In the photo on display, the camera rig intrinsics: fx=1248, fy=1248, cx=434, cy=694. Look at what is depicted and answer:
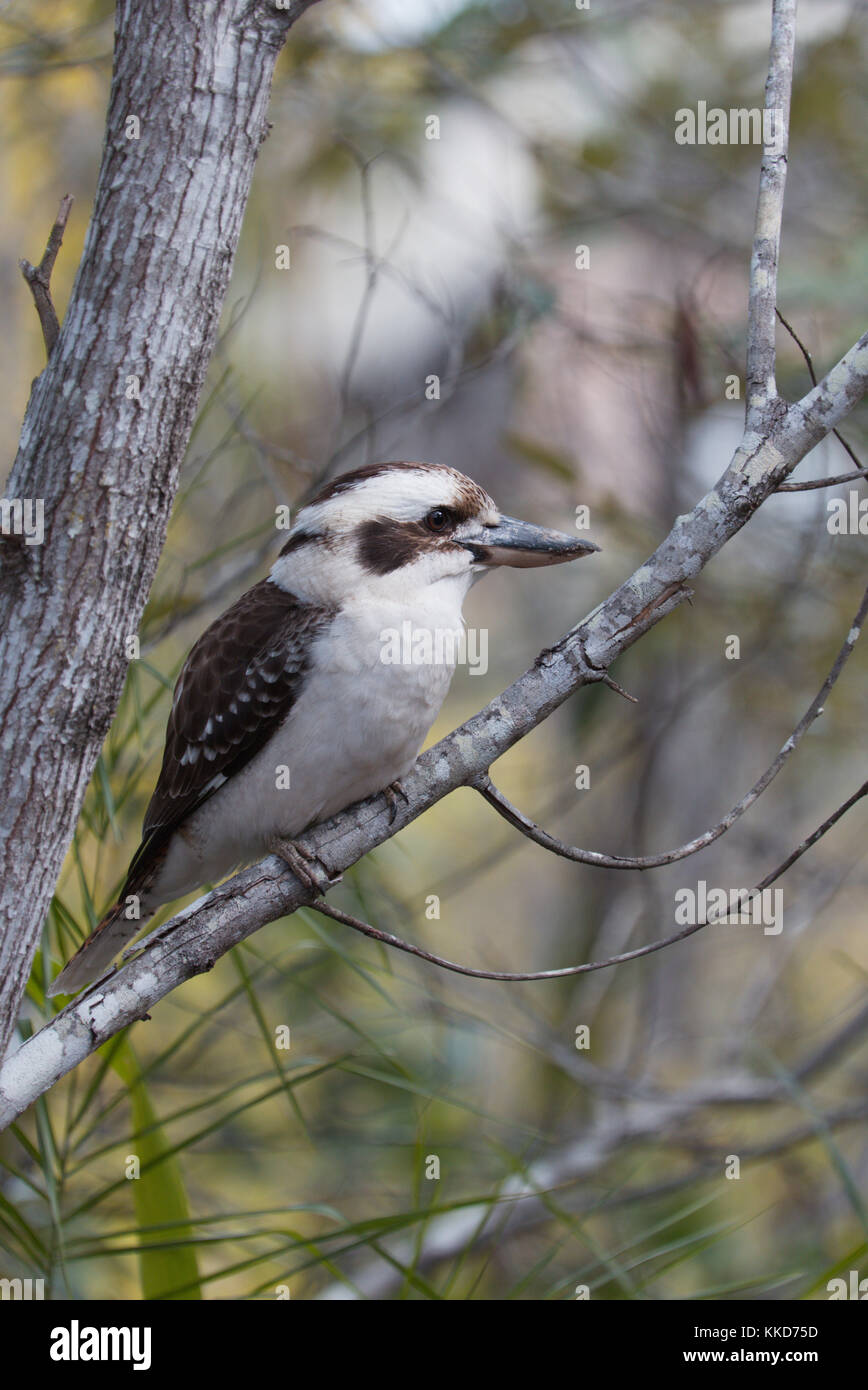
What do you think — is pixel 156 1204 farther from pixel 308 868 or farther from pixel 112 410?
pixel 112 410

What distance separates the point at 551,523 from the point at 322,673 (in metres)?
2.74

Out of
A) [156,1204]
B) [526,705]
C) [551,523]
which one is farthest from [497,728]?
[551,523]

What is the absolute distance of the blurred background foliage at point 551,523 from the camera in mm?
3510

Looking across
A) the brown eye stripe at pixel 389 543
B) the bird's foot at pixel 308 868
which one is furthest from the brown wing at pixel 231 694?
the bird's foot at pixel 308 868

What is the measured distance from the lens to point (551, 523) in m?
4.80

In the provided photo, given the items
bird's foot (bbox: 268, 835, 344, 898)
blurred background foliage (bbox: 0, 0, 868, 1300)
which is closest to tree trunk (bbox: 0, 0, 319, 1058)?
bird's foot (bbox: 268, 835, 344, 898)

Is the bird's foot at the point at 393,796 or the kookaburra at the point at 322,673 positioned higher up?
the kookaburra at the point at 322,673

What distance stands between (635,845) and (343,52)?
2.85 meters

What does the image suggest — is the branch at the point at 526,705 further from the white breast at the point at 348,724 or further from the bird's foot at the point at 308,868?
the white breast at the point at 348,724

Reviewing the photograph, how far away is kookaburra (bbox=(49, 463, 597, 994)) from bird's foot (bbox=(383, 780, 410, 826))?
55 mm

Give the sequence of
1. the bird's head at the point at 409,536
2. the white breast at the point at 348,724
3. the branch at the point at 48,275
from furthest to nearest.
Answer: the bird's head at the point at 409,536 → the white breast at the point at 348,724 → the branch at the point at 48,275

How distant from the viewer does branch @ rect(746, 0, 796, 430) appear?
178 centimetres

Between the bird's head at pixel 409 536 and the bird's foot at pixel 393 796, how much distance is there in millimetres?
383
